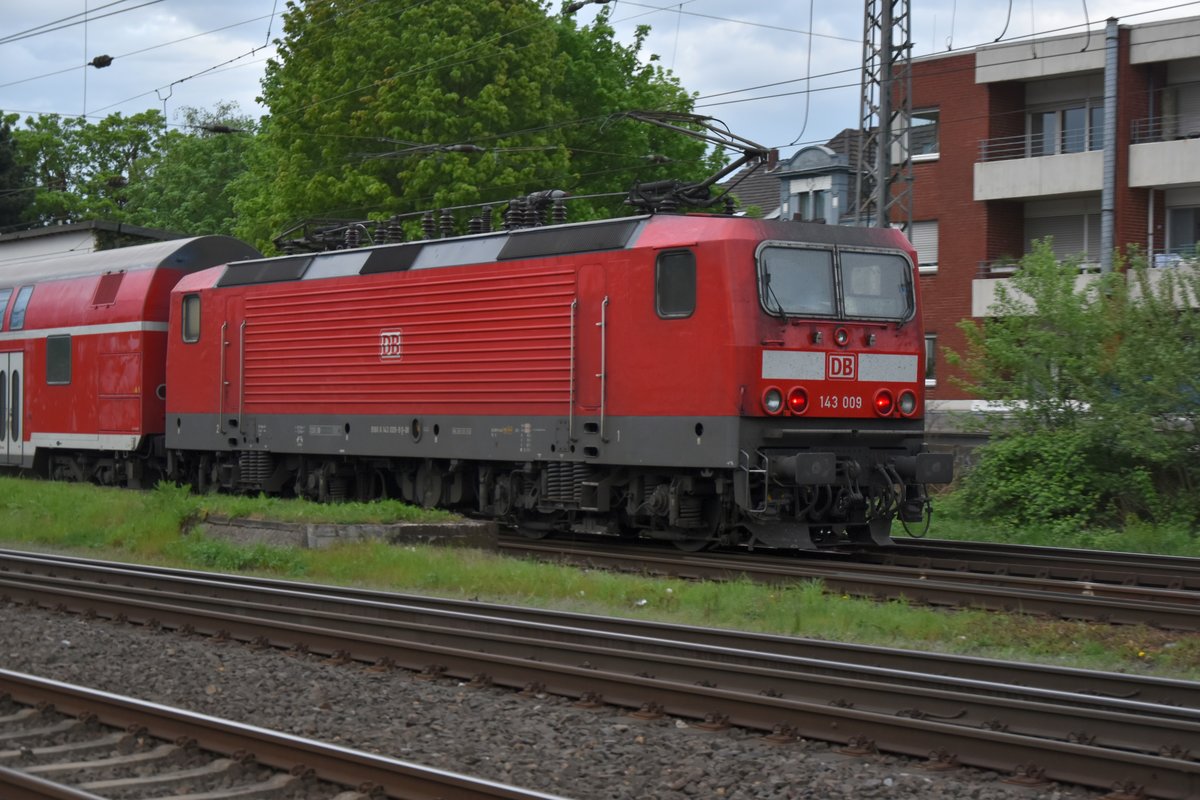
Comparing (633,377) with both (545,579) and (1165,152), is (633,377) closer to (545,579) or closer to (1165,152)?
(545,579)

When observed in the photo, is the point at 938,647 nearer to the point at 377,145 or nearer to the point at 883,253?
the point at 883,253

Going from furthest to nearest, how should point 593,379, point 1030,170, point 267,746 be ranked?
point 1030,170 < point 593,379 < point 267,746

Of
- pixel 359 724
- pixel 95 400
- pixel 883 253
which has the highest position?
pixel 883 253

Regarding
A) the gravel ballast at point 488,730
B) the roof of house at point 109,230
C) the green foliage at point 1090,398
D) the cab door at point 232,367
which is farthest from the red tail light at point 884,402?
the roof of house at point 109,230

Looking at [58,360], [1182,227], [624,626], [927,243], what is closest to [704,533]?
[624,626]

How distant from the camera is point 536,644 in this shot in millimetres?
9727

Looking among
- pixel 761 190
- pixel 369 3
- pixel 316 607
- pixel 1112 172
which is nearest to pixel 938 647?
pixel 316 607

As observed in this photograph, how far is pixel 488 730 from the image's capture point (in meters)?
7.90

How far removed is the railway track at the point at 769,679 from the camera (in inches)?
276

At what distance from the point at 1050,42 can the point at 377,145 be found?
1565 centimetres

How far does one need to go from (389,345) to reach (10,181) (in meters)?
43.9

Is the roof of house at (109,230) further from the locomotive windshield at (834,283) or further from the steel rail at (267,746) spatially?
the steel rail at (267,746)

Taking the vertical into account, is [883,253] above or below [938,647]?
above

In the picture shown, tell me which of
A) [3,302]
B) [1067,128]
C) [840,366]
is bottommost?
[840,366]
